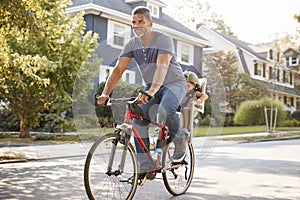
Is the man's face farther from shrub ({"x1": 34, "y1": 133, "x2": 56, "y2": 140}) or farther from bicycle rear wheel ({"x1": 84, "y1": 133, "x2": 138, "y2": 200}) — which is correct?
shrub ({"x1": 34, "y1": 133, "x2": 56, "y2": 140})

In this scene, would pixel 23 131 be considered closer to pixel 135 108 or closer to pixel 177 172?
pixel 177 172

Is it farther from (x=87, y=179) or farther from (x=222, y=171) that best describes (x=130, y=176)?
(x=222, y=171)

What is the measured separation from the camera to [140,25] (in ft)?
13.8

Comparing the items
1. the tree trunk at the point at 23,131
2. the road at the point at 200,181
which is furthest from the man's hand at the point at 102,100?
the tree trunk at the point at 23,131

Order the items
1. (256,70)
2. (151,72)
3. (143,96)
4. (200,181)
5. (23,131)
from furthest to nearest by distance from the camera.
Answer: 1. (256,70)
2. (23,131)
3. (200,181)
4. (151,72)
5. (143,96)

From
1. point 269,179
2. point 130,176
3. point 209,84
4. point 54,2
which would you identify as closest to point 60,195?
point 130,176

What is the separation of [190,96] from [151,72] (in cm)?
63

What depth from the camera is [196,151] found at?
215 inches

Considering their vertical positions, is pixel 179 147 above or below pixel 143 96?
below

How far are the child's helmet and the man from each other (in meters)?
0.14

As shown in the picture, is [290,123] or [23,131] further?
[290,123]

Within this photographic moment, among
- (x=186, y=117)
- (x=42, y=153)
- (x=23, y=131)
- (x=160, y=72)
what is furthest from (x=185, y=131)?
(x=23, y=131)

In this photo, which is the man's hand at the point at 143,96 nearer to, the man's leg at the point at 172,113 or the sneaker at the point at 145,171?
the man's leg at the point at 172,113

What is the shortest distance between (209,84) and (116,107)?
101 centimetres
